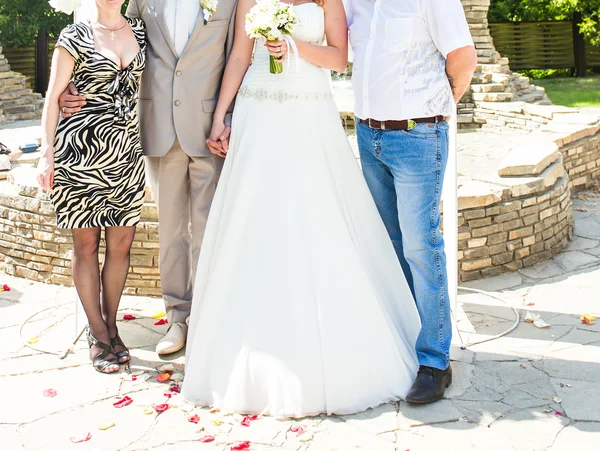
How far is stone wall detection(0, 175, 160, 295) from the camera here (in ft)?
16.4

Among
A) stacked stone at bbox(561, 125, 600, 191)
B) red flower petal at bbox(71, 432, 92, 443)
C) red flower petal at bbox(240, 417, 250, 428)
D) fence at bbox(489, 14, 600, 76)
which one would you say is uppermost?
fence at bbox(489, 14, 600, 76)

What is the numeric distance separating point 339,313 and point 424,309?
1.32 ft

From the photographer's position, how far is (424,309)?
3.51 m

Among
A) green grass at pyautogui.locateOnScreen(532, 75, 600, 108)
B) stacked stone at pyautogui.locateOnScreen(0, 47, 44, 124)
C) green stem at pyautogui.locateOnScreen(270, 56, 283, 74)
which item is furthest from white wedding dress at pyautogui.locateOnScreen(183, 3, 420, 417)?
green grass at pyautogui.locateOnScreen(532, 75, 600, 108)

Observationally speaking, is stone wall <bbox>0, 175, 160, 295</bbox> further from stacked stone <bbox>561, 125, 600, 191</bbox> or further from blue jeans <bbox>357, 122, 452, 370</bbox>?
stacked stone <bbox>561, 125, 600, 191</bbox>

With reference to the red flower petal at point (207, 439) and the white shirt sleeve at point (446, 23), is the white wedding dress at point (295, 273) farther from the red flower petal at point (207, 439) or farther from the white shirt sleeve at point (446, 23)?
the white shirt sleeve at point (446, 23)

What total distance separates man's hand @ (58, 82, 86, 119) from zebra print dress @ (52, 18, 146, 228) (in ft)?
0.12

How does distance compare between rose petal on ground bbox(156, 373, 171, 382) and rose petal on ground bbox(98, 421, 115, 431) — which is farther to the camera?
rose petal on ground bbox(156, 373, 171, 382)

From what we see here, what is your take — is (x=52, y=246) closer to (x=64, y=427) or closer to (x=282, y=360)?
(x=64, y=427)

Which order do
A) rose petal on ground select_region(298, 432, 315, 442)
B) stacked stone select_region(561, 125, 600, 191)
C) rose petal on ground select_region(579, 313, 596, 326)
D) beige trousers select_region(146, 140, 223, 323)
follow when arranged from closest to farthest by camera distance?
rose petal on ground select_region(298, 432, 315, 442)
beige trousers select_region(146, 140, 223, 323)
rose petal on ground select_region(579, 313, 596, 326)
stacked stone select_region(561, 125, 600, 191)

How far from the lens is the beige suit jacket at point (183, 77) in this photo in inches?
150

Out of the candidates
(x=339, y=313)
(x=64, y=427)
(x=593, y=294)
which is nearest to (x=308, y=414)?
(x=339, y=313)

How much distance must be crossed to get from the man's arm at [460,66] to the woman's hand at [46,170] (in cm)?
195

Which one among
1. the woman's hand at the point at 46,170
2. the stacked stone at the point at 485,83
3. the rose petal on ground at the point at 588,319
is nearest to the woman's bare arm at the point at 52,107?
the woman's hand at the point at 46,170
